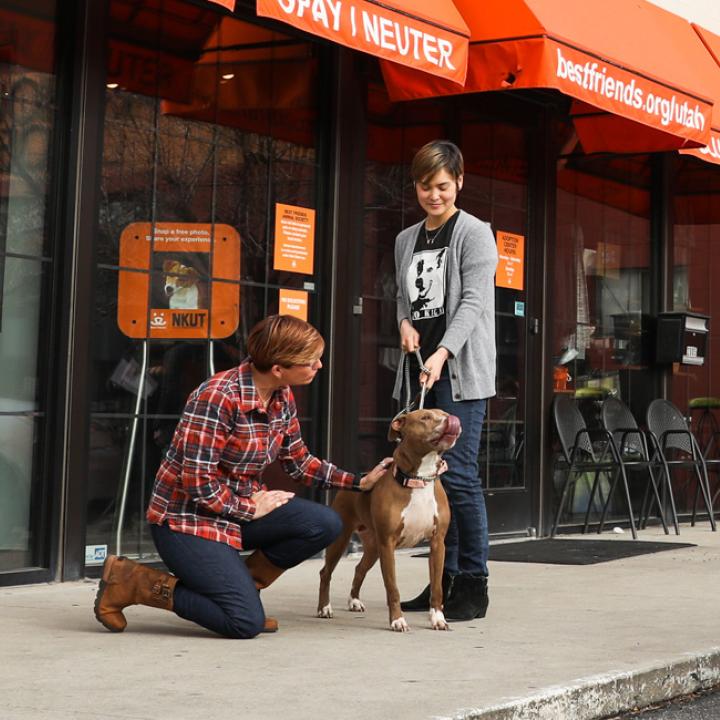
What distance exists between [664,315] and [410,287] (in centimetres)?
581

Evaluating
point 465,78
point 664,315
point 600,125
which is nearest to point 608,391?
point 664,315

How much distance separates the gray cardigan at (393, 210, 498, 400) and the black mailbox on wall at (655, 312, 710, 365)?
224 inches

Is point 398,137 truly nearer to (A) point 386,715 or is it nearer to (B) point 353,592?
(B) point 353,592

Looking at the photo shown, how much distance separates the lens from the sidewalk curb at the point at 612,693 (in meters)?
4.21

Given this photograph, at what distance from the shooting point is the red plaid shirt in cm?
533

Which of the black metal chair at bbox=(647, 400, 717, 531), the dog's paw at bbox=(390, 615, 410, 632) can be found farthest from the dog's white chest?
the black metal chair at bbox=(647, 400, 717, 531)

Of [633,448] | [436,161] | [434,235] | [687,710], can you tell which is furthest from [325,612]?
[633,448]

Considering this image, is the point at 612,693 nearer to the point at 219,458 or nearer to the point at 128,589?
the point at 219,458

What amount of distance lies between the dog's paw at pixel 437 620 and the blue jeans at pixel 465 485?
368 mm

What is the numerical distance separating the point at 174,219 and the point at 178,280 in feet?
1.02

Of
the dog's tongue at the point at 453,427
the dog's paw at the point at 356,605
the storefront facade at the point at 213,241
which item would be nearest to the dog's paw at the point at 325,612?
the dog's paw at the point at 356,605

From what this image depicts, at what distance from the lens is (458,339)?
5.93m

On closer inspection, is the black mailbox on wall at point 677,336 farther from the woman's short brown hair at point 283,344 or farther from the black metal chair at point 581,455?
the woman's short brown hair at point 283,344

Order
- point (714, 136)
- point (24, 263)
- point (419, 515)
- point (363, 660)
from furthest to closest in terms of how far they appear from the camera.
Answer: point (714, 136)
point (24, 263)
point (419, 515)
point (363, 660)
